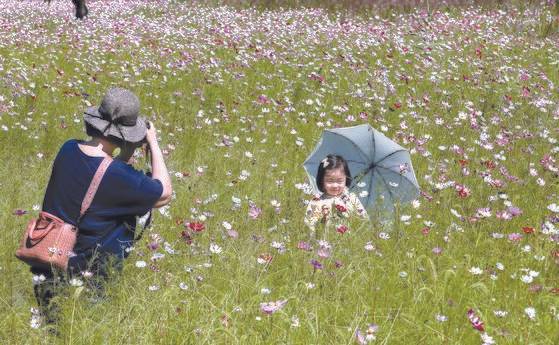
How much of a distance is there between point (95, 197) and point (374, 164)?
2562 mm

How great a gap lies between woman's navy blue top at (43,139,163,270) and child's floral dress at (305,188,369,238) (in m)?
1.13

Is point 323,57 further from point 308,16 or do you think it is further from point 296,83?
point 308,16

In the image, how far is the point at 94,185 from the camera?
341cm

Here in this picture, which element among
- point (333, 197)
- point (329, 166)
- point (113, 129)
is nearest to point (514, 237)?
point (333, 197)

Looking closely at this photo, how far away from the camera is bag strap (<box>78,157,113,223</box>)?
341cm

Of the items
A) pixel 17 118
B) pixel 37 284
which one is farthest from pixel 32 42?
pixel 37 284

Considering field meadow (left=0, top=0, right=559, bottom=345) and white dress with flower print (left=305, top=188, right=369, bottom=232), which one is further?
white dress with flower print (left=305, top=188, right=369, bottom=232)

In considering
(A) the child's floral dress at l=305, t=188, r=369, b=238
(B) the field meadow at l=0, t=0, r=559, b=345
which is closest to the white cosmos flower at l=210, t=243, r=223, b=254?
(B) the field meadow at l=0, t=0, r=559, b=345

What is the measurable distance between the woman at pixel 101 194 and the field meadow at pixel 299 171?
0.14 m

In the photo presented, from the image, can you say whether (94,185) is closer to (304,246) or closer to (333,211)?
(304,246)

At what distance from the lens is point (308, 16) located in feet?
50.8

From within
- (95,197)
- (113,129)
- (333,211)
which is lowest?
(333,211)

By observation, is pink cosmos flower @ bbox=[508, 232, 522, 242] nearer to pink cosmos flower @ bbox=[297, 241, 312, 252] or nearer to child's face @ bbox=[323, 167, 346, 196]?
pink cosmos flower @ bbox=[297, 241, 312, 252]

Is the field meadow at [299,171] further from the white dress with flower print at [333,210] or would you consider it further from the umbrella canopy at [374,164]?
the umbrella canopy at [374,164]
